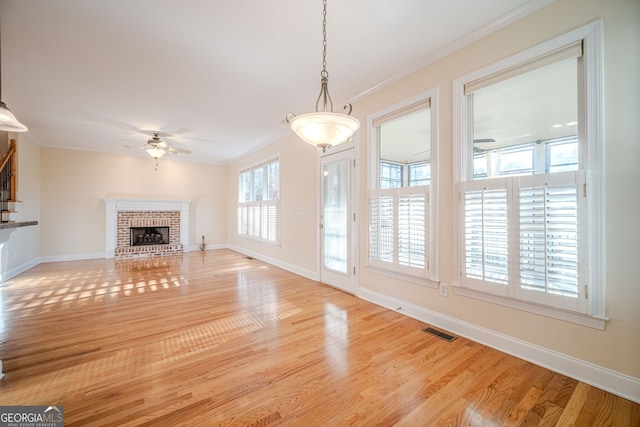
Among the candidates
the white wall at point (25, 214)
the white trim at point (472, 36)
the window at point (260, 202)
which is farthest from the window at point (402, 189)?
the white wall at point (25, 214)

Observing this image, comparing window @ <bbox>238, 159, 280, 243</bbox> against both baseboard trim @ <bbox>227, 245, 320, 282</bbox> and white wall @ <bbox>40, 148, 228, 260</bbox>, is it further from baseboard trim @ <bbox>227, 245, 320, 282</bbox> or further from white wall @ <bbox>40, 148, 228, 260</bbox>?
white wall @ <bbox>40, 148, 228, 260</bbox>

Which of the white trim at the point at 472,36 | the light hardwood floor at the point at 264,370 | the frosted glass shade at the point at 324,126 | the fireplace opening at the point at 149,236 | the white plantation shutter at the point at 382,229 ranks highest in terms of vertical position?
the white trim at the point at 472,36

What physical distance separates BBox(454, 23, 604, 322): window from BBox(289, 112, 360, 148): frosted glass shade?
4.99 ft

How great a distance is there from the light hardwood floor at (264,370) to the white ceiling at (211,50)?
9.33 ft

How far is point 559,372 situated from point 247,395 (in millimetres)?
2328

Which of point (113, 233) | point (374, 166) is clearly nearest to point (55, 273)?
point (113, 233)

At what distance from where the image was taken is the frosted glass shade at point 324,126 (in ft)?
5.29

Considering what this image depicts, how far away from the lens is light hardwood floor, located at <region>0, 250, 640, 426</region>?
1.61 metres

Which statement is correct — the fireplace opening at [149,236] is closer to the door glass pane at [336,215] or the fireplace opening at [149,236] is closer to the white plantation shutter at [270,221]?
the white plantation shutter at [270,221]

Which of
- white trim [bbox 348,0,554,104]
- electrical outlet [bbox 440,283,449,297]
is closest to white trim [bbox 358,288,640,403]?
electrical outlet [bbox 440,283,449,297]

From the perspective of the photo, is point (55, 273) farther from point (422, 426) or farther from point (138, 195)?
point (422, 426)

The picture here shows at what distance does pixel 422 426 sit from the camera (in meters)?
1.52

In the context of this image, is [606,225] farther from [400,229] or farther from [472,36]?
[472,36]

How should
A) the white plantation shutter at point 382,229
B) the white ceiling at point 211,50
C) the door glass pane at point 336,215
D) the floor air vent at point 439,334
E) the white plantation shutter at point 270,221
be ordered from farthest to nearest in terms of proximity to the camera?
the white plantation shutter at point 270,221, the door glass pane at point 336,215, the white plantation shutter at point 382,229, the floor air vent at point 439,334, the white ceiling at point 211,50
